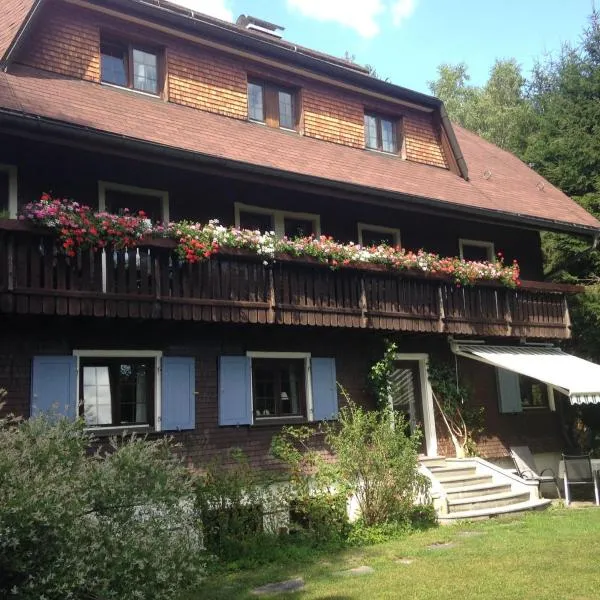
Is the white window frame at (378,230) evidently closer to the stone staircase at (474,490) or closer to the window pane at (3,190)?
the stone staircase at (474,490)

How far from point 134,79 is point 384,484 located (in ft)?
29.1

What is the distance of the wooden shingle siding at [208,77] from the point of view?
12508 millimetres

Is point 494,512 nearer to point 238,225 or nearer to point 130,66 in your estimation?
point 238,225

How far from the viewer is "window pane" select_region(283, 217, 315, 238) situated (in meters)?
13.8

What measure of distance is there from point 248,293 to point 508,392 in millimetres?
7597

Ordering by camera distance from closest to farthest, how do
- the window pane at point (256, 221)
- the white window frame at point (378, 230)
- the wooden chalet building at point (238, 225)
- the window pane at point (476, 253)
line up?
the wooden chalet building at point (238, 225) < the window pane at point (256, 221) < the white window frame at point (378, 230) < the window pane at point (476, 253)

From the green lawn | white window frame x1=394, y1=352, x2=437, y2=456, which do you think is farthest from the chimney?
the green lawn

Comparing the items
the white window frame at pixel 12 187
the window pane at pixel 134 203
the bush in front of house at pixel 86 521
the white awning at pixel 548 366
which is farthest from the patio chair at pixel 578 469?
the white window frame at pixel 12 187

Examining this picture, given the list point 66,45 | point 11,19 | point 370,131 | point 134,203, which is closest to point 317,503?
point 134,203

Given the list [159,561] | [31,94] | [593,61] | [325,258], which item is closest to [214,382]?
[325,258]

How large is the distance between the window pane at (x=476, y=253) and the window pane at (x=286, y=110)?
4.99 metres

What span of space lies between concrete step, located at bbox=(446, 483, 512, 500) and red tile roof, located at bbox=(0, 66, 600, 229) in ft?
18.2

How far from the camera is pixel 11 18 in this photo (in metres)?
13.2

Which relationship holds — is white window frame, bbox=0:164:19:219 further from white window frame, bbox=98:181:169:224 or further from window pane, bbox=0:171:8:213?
white window frame, bbox=98:181:169:224
